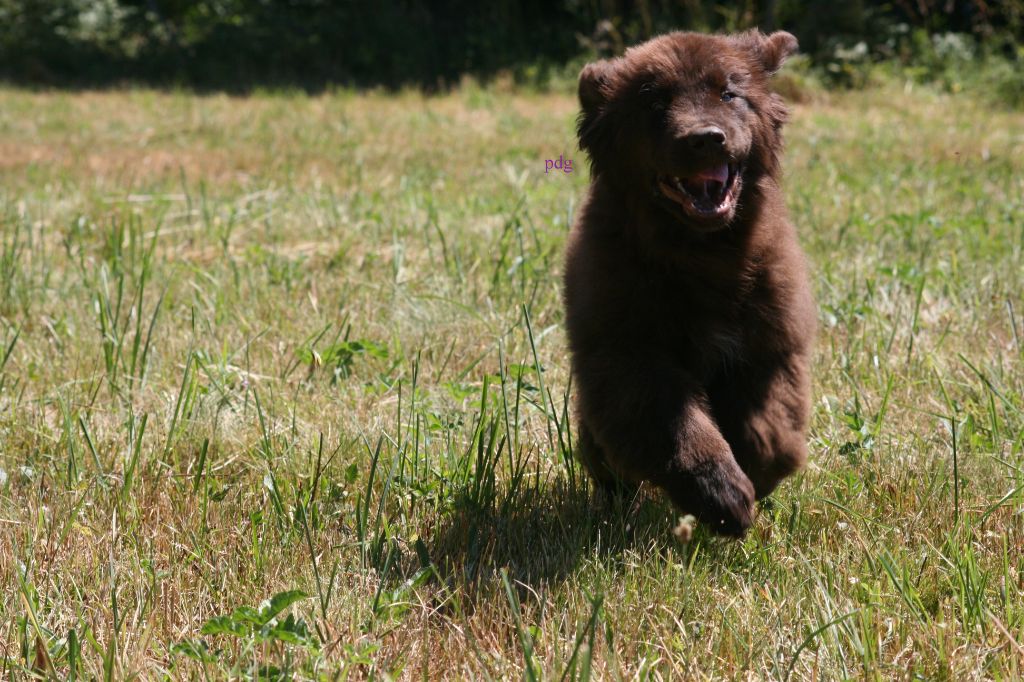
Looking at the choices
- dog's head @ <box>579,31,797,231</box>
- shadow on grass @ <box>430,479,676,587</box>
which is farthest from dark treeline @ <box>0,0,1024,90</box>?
shadow on grass @ <box>430,479,676,587</box>

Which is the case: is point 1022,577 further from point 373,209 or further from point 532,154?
point 532,154

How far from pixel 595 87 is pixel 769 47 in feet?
1.84

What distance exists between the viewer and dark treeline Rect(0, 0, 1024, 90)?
13.6m

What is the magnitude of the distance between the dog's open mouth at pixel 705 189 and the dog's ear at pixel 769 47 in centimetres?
51

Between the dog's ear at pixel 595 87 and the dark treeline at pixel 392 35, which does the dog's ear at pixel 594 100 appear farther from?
the dark treeline at pixel 392 35

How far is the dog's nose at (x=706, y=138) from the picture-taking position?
2861 mm

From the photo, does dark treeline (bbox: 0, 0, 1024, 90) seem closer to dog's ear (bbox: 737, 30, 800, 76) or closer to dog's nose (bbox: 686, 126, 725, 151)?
dog's ear (bbox: 737, 30, 800, 76)

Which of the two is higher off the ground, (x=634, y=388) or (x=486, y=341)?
(x=634, y=388)

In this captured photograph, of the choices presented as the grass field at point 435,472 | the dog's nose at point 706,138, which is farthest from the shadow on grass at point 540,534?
the dog's nose at point 706,138

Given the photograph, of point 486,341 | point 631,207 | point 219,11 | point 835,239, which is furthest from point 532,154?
point 219,11

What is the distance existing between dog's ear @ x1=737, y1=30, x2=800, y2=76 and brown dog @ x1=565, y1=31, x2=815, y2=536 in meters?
0.12

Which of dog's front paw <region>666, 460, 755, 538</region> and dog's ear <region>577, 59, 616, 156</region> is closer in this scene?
dog's front paw <region>666, 460, 755, 538</region>

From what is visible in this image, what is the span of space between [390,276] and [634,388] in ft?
8.58

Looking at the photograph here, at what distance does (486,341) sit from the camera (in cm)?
437
